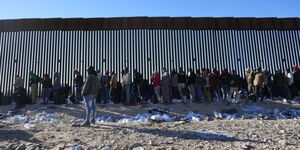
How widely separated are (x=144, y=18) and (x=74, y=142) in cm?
1062

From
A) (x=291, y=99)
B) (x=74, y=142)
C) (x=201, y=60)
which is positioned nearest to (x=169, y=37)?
(x=201, y=60)

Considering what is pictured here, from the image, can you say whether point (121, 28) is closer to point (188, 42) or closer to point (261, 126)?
point (188, 42)

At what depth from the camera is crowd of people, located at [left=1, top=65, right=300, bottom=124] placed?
12930mm

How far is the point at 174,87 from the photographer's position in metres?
13.3

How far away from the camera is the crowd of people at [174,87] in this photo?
1293 cm

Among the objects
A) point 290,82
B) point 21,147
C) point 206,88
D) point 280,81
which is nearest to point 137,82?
point 206,88

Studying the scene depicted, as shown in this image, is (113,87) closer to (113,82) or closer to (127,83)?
(113,82)

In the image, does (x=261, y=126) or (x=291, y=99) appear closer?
(x=261, y=126)

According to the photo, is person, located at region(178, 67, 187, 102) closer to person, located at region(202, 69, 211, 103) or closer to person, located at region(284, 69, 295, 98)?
person, located at region(202, 69, 211, 103)

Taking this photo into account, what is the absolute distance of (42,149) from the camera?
19.7 ft

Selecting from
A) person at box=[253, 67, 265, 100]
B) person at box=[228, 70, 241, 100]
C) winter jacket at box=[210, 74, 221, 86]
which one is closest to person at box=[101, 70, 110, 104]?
winter jacket at box=[210, 74, 221, 86]

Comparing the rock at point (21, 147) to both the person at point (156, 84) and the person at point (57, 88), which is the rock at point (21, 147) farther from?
the person at point (57, 88)

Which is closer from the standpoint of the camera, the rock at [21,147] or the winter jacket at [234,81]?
the rock at [21,147]

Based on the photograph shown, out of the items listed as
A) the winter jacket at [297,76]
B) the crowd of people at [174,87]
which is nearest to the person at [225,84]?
the crowd of people at [174,87]
